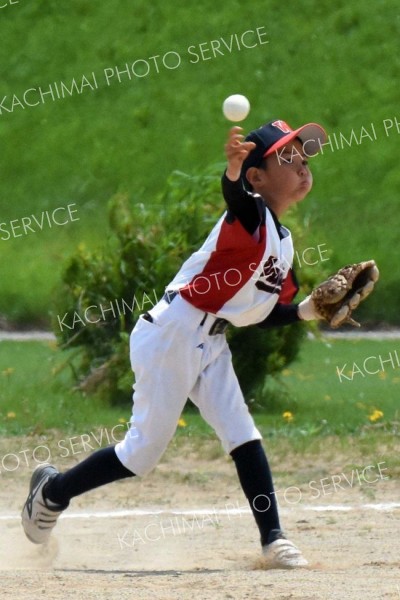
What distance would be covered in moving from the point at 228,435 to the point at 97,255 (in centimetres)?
446

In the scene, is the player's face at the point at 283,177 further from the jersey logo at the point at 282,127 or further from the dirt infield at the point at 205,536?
the dirt infield at the point at 205,536

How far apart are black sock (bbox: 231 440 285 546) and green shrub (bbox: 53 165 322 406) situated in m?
3.51

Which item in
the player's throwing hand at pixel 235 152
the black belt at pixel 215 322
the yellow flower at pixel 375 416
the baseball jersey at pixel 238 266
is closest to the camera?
the player's throwing hand at pixel 235 152

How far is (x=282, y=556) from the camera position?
4.81 m

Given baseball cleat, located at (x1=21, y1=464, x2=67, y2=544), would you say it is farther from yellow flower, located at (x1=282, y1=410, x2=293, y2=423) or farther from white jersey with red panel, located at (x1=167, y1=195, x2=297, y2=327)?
yellow flower, located at (x1=282, y1=410, x2=293, y2=423)

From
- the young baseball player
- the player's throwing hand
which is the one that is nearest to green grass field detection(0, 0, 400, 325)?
the young baseball player

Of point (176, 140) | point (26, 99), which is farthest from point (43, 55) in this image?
point (176, 140)

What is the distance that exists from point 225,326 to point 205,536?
1299mm

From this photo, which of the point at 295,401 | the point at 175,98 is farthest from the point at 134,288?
the point at 175,98

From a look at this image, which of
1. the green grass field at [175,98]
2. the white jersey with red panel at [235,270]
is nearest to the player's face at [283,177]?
the white jersey with red panel at [235,270]

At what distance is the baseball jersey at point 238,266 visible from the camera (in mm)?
4707

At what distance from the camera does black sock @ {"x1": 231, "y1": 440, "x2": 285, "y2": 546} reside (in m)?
4.88

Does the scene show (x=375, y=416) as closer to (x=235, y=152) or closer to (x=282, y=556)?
(x=282, y=556)

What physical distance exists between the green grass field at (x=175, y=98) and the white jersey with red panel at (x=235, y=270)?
11191mm
